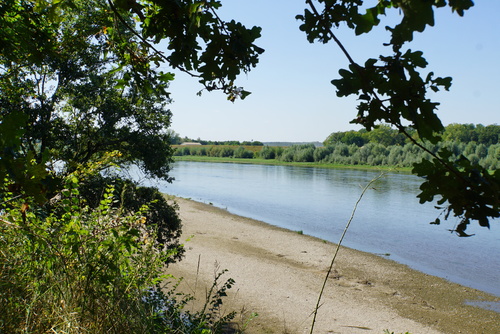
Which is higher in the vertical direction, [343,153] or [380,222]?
[343,153]

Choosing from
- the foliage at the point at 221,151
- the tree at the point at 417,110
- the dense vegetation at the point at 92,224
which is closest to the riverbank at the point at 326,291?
the dense vegetation at the point at 92,224

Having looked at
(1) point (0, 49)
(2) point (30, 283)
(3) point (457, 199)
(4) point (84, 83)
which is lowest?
(2) point (30, 283)

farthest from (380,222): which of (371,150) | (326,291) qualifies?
(371,150)

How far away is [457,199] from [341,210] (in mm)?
22316

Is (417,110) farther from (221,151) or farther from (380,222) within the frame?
(221,151)

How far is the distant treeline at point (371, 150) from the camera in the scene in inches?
1601

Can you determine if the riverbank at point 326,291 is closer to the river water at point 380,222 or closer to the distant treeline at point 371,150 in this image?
the river water at point 380,222

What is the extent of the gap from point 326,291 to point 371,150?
50142mm

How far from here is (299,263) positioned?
12.9 metres

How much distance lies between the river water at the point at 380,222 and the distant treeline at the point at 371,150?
572cm

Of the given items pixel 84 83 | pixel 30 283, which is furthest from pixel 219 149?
pixel 30 283

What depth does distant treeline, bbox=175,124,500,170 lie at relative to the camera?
4066cm

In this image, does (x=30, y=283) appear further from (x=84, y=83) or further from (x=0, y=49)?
(x=84, y=83)

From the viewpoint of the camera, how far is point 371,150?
58344 mm
